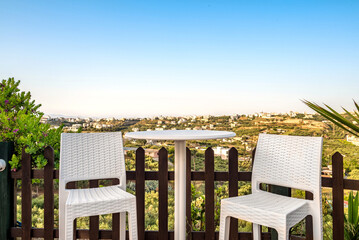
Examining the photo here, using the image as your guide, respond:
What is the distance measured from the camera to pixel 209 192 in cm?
258

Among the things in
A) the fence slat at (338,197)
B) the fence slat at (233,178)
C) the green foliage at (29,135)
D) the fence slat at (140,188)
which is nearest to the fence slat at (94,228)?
the fence slat at (140,188)

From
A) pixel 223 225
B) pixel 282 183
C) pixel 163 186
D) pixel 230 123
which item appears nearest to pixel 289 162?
pixel 282 183

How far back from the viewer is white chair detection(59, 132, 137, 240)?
188 centimetres

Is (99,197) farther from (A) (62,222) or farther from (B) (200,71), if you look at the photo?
(B) (200,71)

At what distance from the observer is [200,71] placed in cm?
654

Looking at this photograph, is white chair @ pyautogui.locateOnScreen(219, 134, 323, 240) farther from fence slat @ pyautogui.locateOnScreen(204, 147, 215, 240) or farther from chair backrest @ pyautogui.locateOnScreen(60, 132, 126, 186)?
chair backrest @ pyautogui.locateOnScreen(60, 132, 126, 186)

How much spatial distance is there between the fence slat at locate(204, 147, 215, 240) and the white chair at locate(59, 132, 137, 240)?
2.64 ft

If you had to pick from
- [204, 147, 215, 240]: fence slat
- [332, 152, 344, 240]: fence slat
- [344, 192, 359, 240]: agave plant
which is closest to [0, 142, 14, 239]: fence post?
[204, 147, 215, 240]: fence slat

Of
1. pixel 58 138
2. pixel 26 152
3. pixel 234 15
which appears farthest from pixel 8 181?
pixel 234 15

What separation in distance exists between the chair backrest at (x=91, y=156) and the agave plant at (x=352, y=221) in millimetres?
1986

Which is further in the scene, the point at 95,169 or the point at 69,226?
the point at 95,169

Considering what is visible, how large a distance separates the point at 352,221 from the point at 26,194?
3.03m

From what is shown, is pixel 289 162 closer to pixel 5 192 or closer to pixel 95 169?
pixel 95 169

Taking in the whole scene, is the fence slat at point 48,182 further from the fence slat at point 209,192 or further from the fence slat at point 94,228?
the fence slat at point 209,192
